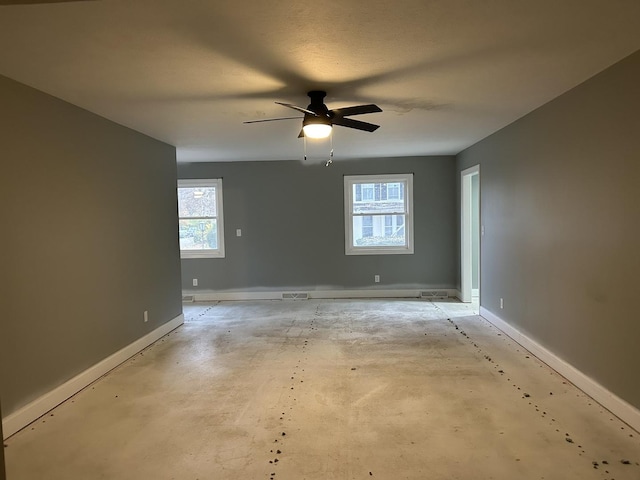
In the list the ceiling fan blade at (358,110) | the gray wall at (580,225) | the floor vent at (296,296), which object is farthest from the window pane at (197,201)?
the gray wall at (580,225)

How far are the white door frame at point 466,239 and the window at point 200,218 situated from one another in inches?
159

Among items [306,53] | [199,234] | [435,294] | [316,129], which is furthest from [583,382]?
[199,234]

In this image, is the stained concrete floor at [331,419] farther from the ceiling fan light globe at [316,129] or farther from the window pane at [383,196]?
the window pane at [383,196]

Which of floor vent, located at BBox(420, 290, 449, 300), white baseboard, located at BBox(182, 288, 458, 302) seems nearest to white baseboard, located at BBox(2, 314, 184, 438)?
white baseboard, located at BBox(182, 288, 458, 302)

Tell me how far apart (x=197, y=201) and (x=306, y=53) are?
518cm

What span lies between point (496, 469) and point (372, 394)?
110 centimetres

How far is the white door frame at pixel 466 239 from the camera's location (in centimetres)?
640

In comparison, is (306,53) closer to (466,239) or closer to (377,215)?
(377,215)

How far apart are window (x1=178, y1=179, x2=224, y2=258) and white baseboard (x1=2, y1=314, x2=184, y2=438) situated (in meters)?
2.58

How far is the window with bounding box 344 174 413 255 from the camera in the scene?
22.7ft

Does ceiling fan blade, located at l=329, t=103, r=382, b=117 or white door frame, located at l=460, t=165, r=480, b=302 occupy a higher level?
ceiling fan blade, located at l=329, t=103, r=382, b=117

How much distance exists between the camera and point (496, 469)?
2.19 meters

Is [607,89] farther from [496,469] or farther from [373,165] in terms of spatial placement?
[373,165]

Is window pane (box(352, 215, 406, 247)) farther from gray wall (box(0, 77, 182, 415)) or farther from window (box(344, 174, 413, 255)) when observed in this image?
gray wall (box(0, 77, 182, 415))
